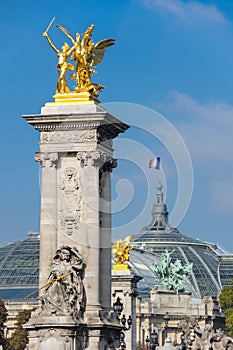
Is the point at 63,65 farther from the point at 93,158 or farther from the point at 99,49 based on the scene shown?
the point at 93,158

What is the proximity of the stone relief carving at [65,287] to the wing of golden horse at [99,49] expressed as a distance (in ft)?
21.3

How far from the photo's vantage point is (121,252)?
Answer: 82812 millimetres

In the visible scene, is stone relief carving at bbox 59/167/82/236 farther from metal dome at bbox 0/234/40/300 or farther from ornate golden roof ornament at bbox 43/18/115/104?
metal dome at bbox 0/234/40/300

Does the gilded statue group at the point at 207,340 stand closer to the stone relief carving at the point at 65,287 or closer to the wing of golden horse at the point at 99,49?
the stone relief carving at the point at 65,287

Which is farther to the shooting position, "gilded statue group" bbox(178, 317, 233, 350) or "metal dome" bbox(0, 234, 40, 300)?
"metal dome" bbox(0, 234, 40, 300)

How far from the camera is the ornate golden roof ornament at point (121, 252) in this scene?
267 ft

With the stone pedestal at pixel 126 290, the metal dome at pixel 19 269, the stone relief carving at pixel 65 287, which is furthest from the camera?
the metal dome at pixel 19 269

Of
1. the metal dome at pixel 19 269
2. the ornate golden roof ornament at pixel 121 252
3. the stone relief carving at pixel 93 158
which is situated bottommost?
the stone relief carving at pixel 93 158

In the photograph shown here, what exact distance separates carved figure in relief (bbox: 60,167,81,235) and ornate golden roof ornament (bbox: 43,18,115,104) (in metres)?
2.53

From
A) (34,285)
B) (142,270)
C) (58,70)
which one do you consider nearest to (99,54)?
(58,70)

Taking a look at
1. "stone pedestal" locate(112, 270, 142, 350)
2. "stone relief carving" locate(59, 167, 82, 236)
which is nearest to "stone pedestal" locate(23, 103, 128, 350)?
"stone relief carving" locate(59, 167, 82, 236)

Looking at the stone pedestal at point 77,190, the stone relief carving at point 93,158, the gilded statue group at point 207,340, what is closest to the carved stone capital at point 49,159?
the stone pedestal at point 77,190

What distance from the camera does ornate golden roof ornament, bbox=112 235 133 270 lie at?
81.4 m

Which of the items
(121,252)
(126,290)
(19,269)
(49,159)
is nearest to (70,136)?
(49,159)
